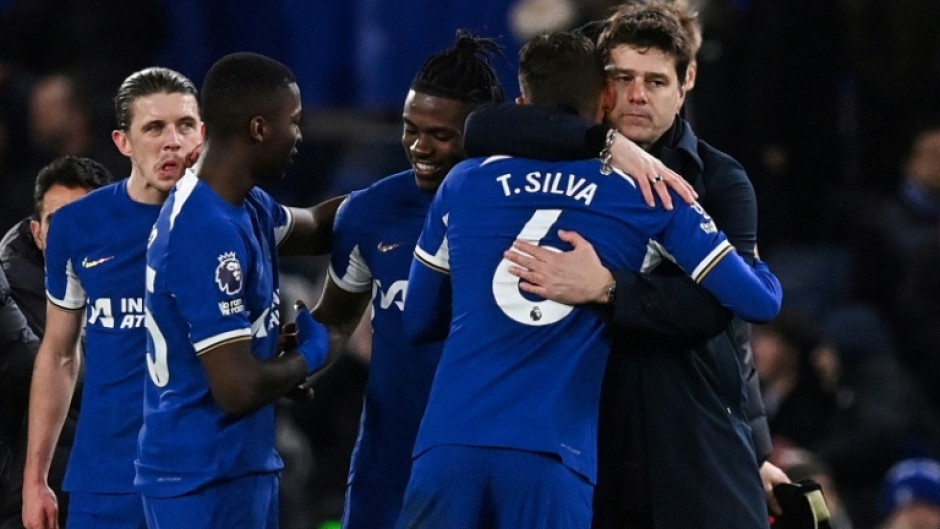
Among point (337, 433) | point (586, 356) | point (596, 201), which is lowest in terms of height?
point (337, 433)

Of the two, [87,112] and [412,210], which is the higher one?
[412,210]

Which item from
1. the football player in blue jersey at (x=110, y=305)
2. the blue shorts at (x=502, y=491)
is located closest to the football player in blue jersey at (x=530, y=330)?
the blue shorts at (x=502, y=491)

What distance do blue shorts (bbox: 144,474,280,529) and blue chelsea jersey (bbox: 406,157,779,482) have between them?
48 centimetres

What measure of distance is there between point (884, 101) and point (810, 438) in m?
1.78

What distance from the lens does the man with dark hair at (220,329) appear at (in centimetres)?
432

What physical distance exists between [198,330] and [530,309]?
2.62 feet

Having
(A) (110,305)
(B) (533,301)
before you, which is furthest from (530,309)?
(A) (110,305)

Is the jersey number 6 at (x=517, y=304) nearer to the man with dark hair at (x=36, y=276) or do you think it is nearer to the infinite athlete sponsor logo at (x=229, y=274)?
the infinite athlete sponsor logo at (x=229, y=274)

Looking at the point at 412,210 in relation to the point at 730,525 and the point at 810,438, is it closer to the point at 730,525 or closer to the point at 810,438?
the point at 730,525

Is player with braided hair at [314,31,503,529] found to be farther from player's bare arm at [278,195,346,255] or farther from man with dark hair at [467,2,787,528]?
man with dark hair at [467,2,787,528]

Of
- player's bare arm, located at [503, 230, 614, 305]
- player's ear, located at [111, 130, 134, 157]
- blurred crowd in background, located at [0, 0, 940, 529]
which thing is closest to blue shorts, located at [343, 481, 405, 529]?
player's bare arm, located at [503, 230, 614, 305]

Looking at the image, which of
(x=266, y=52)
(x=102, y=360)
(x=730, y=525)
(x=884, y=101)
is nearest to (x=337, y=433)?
(x=266, y=52)

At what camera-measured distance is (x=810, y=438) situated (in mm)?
8039

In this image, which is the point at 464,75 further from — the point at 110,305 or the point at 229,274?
the point at 110,305
